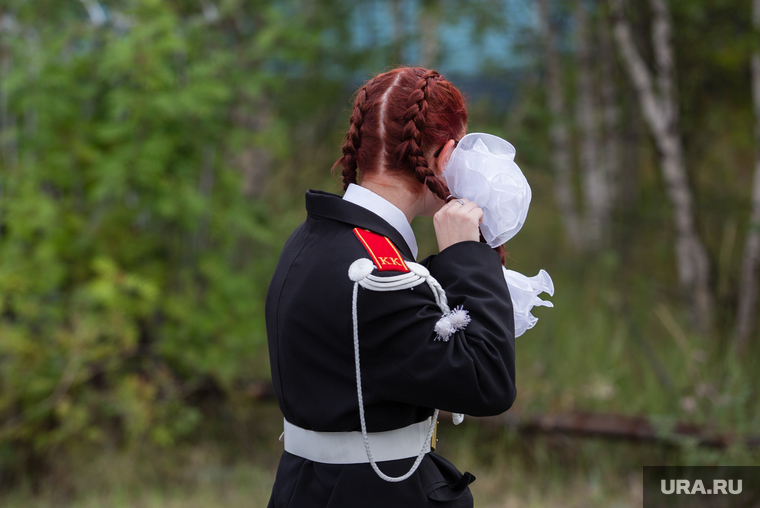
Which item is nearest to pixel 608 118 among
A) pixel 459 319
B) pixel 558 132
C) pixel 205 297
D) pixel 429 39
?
pixel 558 132

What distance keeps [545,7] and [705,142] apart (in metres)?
2.24

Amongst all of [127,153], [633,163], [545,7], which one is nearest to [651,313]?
[633,163]

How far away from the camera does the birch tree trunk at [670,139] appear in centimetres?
446

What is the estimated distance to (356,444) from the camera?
138cm

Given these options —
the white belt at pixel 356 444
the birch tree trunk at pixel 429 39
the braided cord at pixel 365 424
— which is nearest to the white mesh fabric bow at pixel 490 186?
the braided cord at pixel 365 424

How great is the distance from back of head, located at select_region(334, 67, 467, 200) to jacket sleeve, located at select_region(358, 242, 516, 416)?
10.8 inches

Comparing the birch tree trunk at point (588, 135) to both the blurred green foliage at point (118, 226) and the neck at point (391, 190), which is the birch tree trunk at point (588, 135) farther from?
the neck at point (391, 190)

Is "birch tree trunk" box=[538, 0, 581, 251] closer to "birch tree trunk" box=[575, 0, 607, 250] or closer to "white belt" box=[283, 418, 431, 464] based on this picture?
"birch tree trunk" box=[575, 0, 607, 250]

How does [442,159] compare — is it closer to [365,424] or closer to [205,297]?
[365,424]

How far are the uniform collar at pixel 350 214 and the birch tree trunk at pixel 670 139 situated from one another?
370cm

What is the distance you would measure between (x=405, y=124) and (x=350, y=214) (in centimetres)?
23

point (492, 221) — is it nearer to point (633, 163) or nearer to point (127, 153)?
point (127, 153)

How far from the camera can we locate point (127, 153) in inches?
147

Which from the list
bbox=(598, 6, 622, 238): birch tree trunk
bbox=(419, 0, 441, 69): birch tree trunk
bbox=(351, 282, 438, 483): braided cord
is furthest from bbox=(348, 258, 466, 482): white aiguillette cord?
bbox=(598, 6, 622, 238): birch tree trunk
